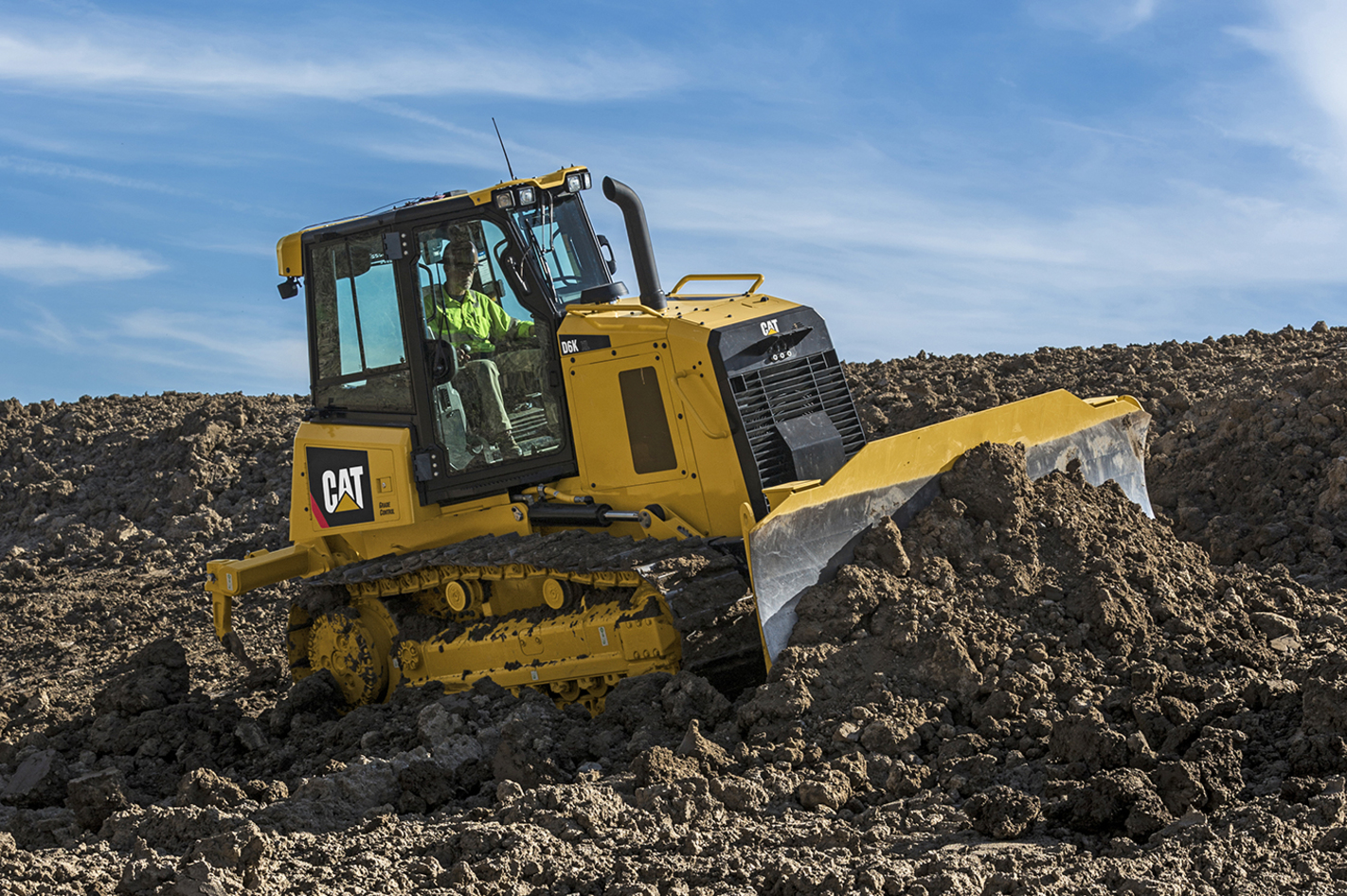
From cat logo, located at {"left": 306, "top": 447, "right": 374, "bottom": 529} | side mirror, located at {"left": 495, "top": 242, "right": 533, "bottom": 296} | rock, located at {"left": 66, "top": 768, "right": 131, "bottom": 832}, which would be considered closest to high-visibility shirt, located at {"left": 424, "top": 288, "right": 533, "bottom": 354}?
side mirror, located at {"left": 495, "top": 242, "right": 533, "bottom": 296}

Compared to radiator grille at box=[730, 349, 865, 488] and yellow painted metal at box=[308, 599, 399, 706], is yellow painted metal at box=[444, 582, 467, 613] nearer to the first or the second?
yellow painted metal at box=[308, 599, 399, 706]

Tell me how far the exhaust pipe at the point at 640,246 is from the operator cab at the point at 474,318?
0.26 m

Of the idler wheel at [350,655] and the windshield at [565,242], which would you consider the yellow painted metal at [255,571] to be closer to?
the idler wheel at [350,655]

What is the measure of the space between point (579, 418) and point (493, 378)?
2.20 feet

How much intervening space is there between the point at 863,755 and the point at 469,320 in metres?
3.82

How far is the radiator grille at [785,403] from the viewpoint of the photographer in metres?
7.20

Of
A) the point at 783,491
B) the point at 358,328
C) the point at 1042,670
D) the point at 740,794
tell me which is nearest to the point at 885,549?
the point at 783,491

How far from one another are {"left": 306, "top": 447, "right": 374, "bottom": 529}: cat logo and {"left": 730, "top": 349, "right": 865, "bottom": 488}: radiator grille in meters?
2.79

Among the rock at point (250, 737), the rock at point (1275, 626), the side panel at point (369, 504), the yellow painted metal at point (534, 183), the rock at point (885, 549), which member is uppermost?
the yellow painted metal at point (534, 183)

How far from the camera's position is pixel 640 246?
25.7 ft

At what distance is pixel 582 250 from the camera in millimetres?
8219

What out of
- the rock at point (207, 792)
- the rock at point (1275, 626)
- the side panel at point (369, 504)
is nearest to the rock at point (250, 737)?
the rock at point (207, 792)

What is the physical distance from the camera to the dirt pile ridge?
16.2 feet

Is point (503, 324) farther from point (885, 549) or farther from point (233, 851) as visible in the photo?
point (233, 851)
